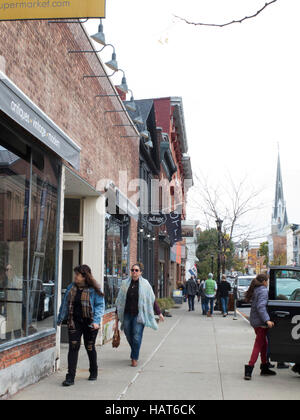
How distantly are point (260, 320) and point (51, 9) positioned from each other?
5.24 m

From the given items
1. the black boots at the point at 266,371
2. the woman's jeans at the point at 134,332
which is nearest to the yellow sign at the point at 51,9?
the woman's jeans at the point at 134,332

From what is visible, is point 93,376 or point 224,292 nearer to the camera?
point 93,376

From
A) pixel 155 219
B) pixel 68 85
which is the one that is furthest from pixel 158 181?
pixel 68 85

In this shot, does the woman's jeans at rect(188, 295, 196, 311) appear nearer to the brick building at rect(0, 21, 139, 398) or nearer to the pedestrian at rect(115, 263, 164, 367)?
the brick building at rect(0, 21, 139, 398)

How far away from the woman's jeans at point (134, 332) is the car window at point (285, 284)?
96.2 inches

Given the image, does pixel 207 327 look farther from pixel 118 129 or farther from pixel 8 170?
pixel 8 170

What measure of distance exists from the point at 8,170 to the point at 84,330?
2517 millimetres

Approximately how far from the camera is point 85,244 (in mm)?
11953

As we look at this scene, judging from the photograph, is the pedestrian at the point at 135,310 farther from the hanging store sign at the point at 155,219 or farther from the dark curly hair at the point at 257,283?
the hanging store sign at the point at 155,219

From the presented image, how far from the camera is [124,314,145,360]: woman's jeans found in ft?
29.8

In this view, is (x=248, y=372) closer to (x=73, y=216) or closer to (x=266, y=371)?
(x=266, y=371)

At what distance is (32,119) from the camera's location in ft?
22.1

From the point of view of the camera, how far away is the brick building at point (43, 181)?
6.76 metres
